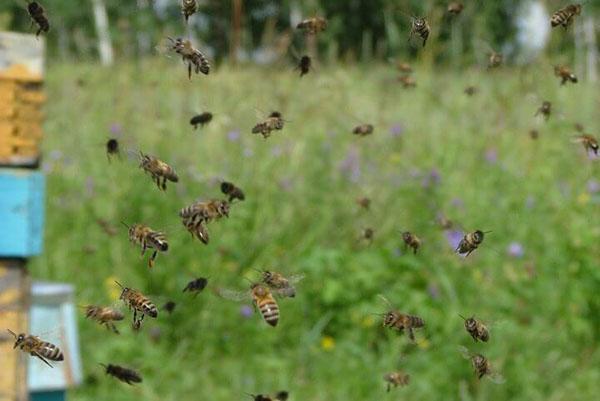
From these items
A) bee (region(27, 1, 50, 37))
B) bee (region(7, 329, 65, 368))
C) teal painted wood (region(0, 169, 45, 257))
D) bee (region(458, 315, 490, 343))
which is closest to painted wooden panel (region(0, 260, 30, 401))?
teal painted wood (region(0, 169, 45, 257))

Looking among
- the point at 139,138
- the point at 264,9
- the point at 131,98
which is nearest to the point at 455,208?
the point at 139,138

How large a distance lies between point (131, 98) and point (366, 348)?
4046 mm

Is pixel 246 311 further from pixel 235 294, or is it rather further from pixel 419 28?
pixel 419 28

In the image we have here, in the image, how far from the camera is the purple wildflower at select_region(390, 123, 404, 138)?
23.4 feet

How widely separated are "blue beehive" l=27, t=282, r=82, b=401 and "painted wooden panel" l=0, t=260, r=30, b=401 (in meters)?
0.54

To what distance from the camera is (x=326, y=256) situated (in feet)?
18.5

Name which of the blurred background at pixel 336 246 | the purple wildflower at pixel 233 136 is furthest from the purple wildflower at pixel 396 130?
the purple wildflower at pixel 233 136

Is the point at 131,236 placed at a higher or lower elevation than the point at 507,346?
higher

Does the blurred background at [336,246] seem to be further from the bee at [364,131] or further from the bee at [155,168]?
the bee at [155,168]

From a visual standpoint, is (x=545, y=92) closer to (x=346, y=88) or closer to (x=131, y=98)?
(x=346, y=88)

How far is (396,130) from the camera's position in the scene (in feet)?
23.6

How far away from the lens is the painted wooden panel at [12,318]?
303cm

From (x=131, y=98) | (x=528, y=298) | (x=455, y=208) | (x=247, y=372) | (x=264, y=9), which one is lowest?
(x=247, y=372)

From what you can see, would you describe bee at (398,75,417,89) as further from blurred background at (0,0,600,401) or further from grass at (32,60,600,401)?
grass at (32,60,600,401)
